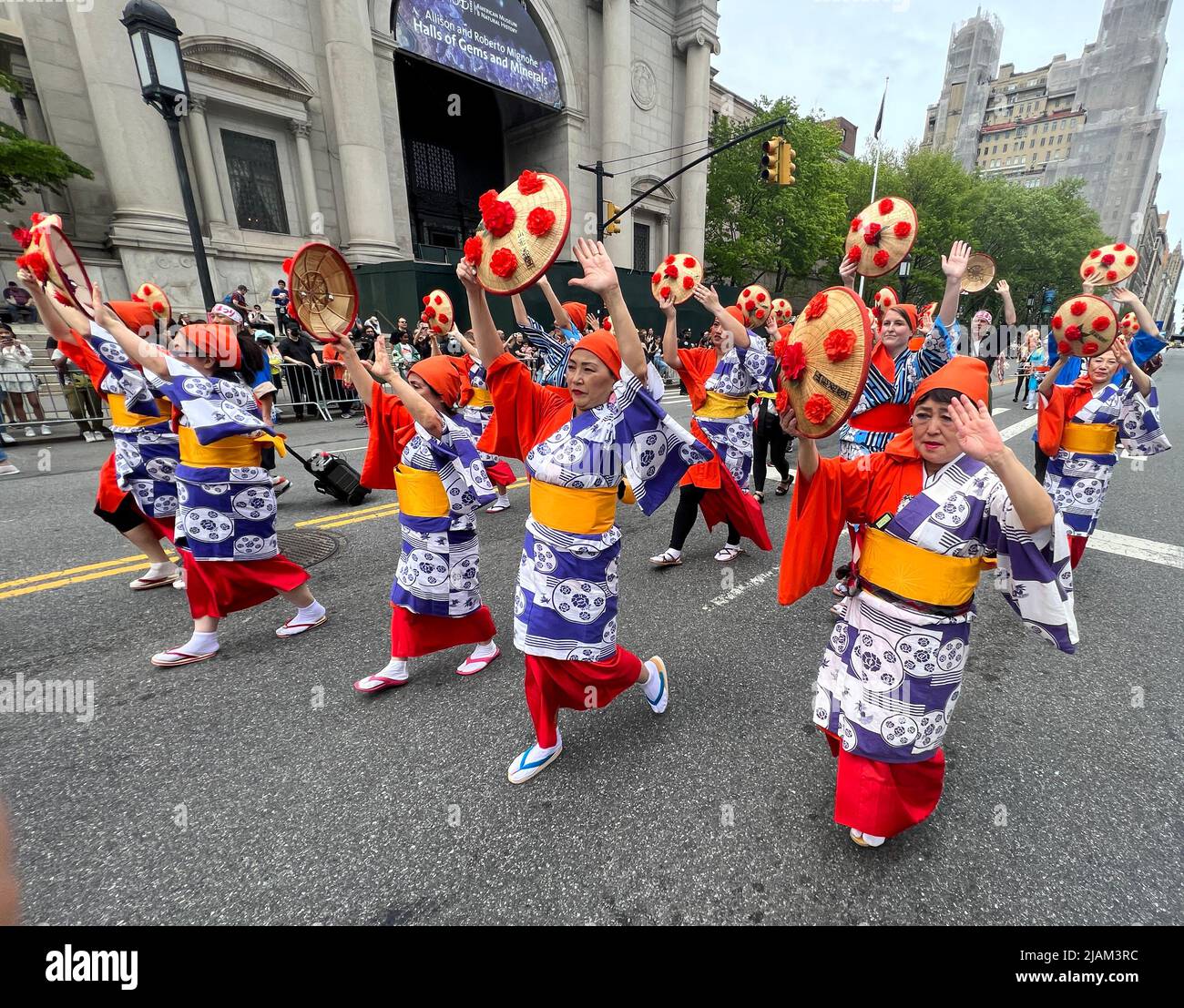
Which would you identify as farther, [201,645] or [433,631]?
[201,645]

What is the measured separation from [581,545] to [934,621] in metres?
1.30

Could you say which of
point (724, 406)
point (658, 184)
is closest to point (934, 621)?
point (724, 406)

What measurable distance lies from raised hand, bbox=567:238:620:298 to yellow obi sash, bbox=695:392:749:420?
3.03m

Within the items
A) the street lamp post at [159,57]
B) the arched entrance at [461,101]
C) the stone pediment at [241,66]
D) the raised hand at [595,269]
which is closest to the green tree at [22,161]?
the stone pediment at [241,66]

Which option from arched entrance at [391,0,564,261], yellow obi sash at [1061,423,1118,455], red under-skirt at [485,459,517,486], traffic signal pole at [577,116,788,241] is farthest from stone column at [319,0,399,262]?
yellow obi sash at [1061,423,1118,455]

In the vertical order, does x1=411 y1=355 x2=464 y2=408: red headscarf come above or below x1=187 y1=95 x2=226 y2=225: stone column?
below

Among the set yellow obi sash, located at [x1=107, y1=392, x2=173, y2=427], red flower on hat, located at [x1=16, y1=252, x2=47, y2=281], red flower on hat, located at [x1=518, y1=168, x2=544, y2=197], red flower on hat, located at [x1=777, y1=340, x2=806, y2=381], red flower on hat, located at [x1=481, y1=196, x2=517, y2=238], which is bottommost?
yellow obi sash, located at [x1=107, y1=392, x2=173, y2=427]

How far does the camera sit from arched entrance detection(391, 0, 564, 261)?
1752 cm

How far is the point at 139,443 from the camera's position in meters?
3.80

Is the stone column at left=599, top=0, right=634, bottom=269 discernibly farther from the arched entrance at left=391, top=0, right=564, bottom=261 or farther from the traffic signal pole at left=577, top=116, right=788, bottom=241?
the traffic signal pole at left=577, top=116, right=788, bottom=241

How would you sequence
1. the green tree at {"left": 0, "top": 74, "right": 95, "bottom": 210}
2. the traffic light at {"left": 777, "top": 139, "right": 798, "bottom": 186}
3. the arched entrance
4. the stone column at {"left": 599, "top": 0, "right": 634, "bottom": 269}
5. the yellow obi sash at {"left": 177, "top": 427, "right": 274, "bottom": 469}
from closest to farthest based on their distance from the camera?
the yellow obi sash at {"left": 177, "top": 427, "right": 274, "bottom": 469} → the green tree at {"left": 0, "top": 74, "right": 95, "bottom": 210} → the traffic light at {"left": 777, "top": 139, "right": 798, "bottom": 186} → the arched entrance → the stone column at {"left": 599, "top": 0, "right": 634, "bottom": 269}

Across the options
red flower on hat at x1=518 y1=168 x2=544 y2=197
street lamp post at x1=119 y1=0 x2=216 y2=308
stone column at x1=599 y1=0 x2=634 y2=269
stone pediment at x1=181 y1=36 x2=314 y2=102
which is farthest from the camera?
stone column at x1=599 y1=0 x2=634 y2=269

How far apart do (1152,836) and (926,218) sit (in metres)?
39.9

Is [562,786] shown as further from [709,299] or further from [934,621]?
[709,299]
